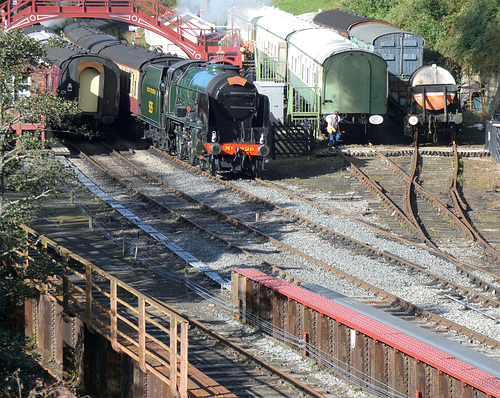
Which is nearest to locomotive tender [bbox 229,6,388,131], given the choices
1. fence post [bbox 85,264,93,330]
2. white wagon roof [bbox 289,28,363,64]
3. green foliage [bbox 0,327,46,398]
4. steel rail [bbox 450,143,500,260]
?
white wagon roof [bbox 289,28,363,64]

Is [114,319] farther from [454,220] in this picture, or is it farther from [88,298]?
[454,220]

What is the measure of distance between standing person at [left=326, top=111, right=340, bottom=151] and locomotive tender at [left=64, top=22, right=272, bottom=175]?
11.5ft

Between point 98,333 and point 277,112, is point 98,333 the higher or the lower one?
the lower one

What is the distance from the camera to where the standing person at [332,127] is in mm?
26344

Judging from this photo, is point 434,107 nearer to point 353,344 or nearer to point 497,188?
point 497,188

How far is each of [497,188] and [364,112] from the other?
665cm

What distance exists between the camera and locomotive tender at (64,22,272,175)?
2269 cm

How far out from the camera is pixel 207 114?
22.5 m

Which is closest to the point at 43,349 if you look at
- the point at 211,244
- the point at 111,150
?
the point at 211,244

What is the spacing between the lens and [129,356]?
10.6 meters

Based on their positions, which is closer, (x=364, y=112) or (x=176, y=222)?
(x=176, y=222)

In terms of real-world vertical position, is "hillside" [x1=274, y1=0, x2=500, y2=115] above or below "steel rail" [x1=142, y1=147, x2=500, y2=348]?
above

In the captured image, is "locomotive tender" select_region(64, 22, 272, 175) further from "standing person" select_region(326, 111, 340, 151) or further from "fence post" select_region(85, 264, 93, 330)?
"fence post" select_region(85, 264, 93, 330)

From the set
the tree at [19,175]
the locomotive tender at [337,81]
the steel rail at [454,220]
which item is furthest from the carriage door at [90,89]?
the tree at [19,175]
